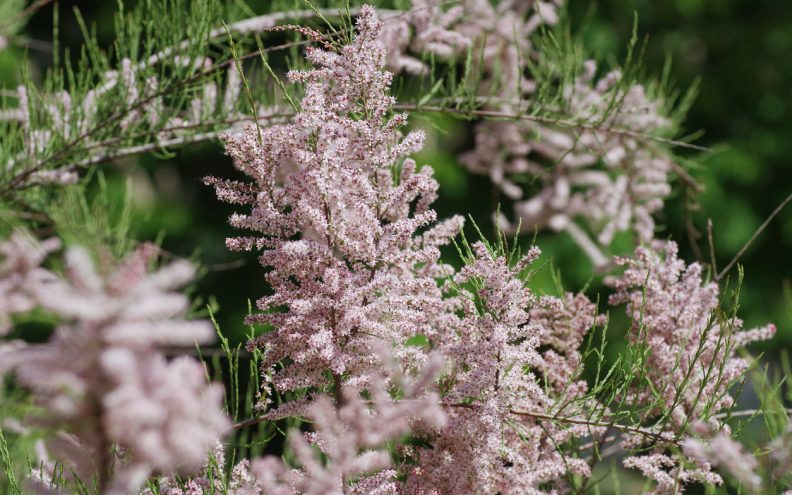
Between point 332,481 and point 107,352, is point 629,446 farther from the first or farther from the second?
point 107,352

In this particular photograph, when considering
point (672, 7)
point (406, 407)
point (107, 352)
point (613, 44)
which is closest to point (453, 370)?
point (406, 407)

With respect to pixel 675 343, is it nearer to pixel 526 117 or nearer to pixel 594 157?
pixel 526 117

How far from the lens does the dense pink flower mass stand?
46cm

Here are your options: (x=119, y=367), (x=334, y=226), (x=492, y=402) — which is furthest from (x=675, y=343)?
(x=119, y=367)

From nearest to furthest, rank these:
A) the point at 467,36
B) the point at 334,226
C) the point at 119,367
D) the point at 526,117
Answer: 1. the point at 119,367
2. the point at 334,226
3. the point at 526,117
4. the point at 467,36

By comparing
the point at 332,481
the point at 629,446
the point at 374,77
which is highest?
the point at 374,77

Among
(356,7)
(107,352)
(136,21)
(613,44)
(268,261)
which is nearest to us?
(107,352)

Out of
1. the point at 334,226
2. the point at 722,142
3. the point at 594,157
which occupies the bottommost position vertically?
the point at 722,142

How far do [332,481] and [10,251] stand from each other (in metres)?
0.18

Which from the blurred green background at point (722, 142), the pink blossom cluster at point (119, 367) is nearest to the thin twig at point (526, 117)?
the pink blossom cluster at point (119, 367)

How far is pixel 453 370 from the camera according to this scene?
52 centimetres

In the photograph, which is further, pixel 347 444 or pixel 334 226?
pixel 334 226

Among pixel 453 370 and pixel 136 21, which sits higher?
pixel 136 21

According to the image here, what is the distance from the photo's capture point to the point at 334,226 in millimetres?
465
